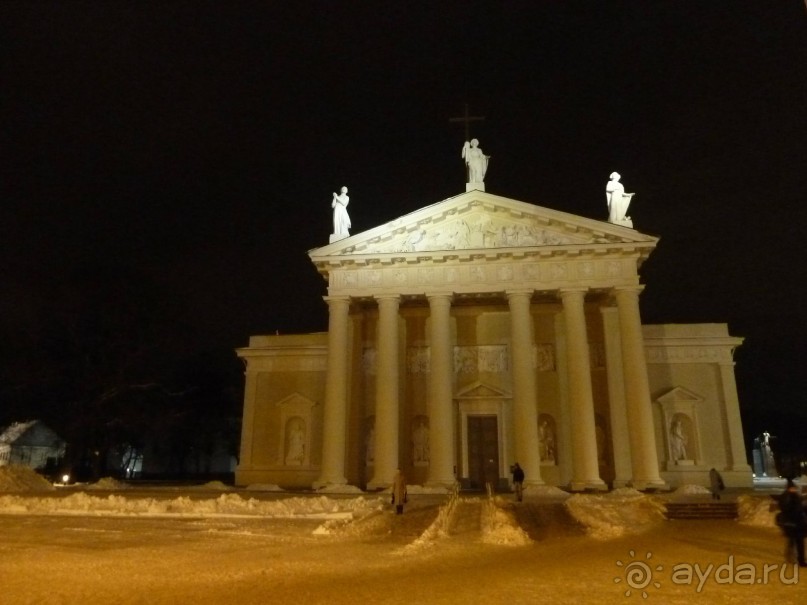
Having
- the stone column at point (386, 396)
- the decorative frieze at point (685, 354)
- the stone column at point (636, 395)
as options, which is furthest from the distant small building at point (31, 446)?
the decorative frieze at point (685, 354)

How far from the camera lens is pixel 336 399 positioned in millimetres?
24594

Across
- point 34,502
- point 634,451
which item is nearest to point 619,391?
point 634,451

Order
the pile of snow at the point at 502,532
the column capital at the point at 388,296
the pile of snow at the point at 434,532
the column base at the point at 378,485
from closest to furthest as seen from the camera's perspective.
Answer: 1. the pile of snow at the point at 434,532
2. the pile of snow at the point at 502,532
3. the column base at the point at 378,485
4. the column capital at the point at 388,296

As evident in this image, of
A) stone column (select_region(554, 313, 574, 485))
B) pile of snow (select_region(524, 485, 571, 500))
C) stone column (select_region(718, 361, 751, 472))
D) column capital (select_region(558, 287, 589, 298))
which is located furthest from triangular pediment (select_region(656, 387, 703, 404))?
pile of snow (select_region(524, 485, 571, 500))

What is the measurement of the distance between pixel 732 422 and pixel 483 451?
1079 cm

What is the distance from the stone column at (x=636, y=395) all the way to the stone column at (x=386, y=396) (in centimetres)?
903

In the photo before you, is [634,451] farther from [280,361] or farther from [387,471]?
[280,361]

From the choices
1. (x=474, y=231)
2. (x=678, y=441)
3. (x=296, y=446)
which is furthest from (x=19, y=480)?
(x=678, y=441)

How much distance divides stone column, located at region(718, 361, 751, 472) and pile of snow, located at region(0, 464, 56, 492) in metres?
28.2

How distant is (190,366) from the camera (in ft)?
181

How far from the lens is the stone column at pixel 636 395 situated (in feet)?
73.1

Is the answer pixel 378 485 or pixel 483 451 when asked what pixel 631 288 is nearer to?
pixel 483 451

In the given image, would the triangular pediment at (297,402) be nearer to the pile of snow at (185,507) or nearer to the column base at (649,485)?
the pile of snow at (185,507)

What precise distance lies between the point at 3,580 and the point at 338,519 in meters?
7.63
